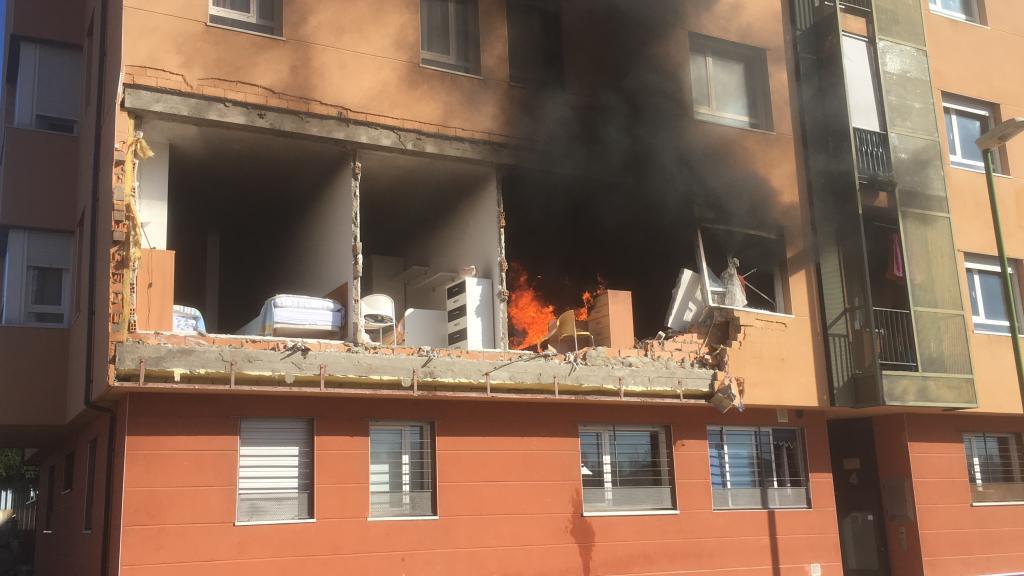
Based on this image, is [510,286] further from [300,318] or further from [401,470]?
[300,318]

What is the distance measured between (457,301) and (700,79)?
5660 millimetres

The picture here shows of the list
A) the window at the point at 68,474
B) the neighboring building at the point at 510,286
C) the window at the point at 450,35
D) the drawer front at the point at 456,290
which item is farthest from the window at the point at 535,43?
the window at the point at 68,474

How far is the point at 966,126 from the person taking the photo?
17.6 metres

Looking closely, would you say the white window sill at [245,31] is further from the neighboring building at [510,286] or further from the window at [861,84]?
the window at [861,84]

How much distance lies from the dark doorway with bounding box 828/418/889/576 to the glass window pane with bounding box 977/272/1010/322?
3022 mm

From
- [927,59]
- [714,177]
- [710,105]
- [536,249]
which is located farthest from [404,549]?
[927,59]

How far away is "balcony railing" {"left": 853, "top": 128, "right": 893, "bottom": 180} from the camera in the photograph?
50.1 feet

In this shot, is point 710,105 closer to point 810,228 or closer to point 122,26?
point 810,228

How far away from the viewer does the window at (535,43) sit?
13750 millimetres

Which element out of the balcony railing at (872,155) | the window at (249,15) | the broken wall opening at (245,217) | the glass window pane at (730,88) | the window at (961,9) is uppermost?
the window at (961,9)

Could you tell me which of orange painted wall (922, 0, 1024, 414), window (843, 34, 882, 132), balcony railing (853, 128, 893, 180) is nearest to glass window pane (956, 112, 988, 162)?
orange painted wall (922, 0, 1024, 414)

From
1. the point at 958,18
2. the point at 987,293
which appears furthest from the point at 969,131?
the point at 987,293

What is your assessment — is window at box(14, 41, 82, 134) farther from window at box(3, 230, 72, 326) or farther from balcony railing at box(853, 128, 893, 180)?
balcony railing at box(853, 128, 893, 180)

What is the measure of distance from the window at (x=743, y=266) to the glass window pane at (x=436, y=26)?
183 inches
